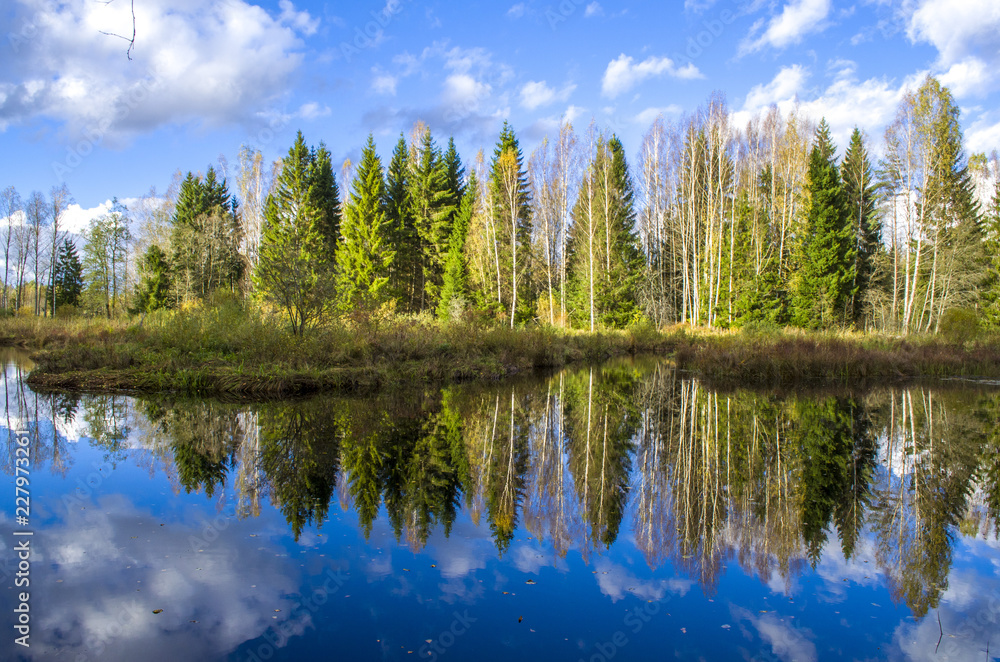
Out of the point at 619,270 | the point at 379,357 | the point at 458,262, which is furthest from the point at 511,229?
the point at 379,357

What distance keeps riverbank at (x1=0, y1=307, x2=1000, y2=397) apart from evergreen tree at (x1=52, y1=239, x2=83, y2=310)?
125 ft

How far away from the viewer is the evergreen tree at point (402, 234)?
38519 mm

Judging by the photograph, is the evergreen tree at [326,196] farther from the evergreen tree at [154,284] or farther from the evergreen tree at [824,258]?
the evergreen tree at [824,258]

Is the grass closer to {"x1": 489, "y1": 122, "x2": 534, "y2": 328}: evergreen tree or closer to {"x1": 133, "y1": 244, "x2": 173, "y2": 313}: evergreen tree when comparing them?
{"x1": 489, "y1": 122, "x2": 534, "y2": 328}: evergreen tree

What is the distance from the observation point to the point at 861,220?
34750 millimetres

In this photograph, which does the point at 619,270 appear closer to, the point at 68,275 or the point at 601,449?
the point at 601,449

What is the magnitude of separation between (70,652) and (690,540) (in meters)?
4.70

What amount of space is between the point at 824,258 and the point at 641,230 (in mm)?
14736

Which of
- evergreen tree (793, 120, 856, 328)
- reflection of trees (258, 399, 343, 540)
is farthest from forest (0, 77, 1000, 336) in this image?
reflection of trees (258, 399, 343, 540)

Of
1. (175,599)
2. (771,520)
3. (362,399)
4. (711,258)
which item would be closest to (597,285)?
(711,258)

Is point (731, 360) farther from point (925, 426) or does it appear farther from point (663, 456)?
point (663, 456)

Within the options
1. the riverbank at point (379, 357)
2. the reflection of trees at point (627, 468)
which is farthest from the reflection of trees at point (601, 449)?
the riverbank at point (379, 357)

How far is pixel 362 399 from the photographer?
12.4 m

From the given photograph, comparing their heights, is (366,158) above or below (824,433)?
above
